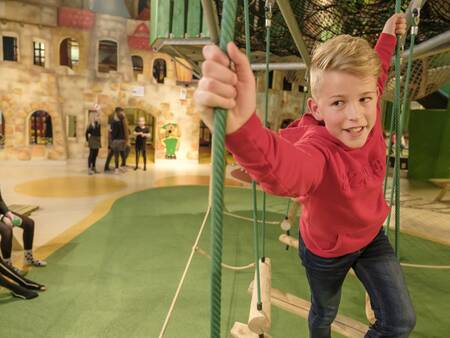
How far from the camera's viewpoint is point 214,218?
0.60m

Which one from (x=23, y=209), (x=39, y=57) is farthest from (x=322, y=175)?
(x=39, y=57)

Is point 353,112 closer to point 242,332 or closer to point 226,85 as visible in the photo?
point 226,85

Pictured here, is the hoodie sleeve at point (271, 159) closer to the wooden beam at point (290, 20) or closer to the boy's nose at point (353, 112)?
the boy's nose at point (353, 112)

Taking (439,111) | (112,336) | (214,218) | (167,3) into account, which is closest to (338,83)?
(214,218)

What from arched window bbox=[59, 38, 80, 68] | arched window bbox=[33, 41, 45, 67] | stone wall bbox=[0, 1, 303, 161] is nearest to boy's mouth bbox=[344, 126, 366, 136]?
stone wall bbox=[0, 1, 303, 161]

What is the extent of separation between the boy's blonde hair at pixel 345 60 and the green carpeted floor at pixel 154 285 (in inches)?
73.6

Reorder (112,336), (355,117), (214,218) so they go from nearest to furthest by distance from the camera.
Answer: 1. (214,218)
2. (355,117)
3. (112,336)

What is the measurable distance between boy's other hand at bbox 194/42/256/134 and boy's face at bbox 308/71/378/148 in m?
0.38

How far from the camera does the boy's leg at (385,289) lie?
1087mm

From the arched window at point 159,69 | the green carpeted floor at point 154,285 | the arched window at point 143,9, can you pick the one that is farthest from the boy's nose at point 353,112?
the arched window at point 159,69

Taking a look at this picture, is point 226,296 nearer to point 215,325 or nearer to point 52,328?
point 52,328

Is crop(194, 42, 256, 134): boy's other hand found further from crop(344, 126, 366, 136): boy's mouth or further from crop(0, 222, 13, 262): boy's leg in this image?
Result: crop(0, 222, 13, 262): boy's leg

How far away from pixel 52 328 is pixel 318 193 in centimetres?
205

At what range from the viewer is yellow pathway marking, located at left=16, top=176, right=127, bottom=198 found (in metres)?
5.86
